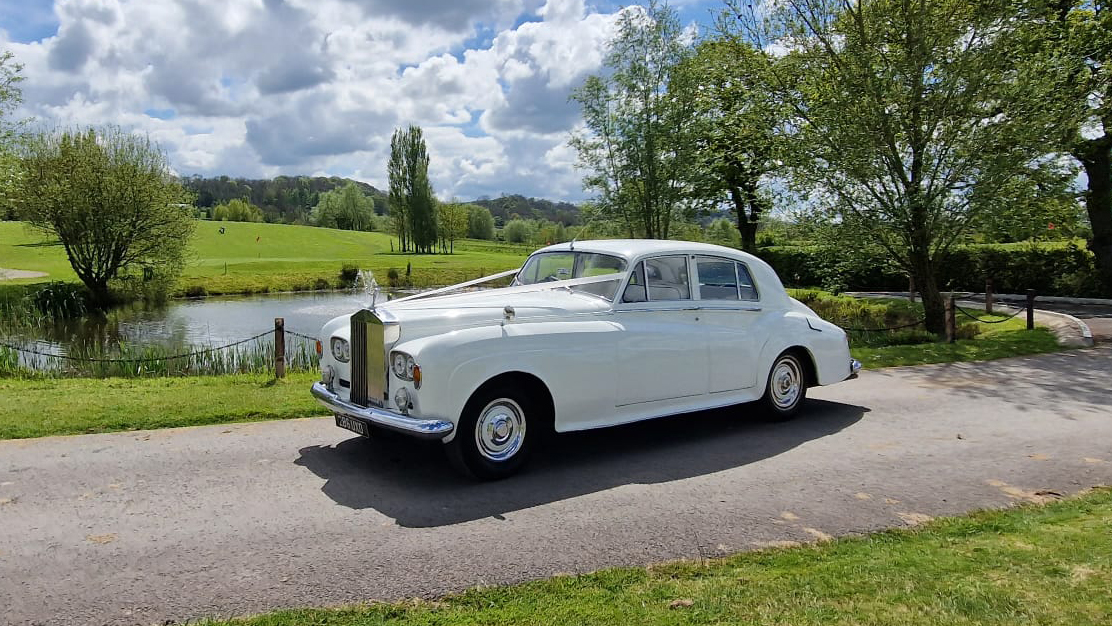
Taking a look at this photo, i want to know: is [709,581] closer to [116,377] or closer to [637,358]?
[637,358]

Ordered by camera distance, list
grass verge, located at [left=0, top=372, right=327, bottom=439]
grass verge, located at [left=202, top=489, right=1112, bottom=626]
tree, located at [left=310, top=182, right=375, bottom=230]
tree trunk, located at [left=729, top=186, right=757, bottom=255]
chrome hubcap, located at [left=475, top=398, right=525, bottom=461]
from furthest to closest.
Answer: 1. tree, located at [left=310, top=182, right=375, bottom=230]
2. tree trunk, located at [left=729, top=186, right=757, bottom=255]
3. grass verge, located at [left=0, top=372, right=327, bottom=439]
4. chrome hubcap, located at [left=475, top=398, right=525, bottom=461]
5. grass verge, located at [left=202, top=489, right=1112, bottom=626]

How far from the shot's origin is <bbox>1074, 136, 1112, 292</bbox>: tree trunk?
21094 mm

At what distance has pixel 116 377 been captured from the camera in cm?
1186

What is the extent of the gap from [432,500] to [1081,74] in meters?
17.1

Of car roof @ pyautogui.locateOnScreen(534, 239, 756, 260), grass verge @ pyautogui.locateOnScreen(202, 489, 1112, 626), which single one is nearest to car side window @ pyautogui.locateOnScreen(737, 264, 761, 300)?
car roof @ pyautogui.locateOnScreen(534, 239, 756, 260)

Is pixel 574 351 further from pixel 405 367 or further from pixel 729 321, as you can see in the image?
pixel 729 321

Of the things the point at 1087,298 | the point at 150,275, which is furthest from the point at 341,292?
the point at 1087,298

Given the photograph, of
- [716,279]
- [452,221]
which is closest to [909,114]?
[716,279]

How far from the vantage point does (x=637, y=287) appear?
698 centimetres

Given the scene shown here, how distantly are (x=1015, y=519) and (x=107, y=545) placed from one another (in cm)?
584

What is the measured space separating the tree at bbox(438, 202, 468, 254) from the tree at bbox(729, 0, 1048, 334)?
260 feet

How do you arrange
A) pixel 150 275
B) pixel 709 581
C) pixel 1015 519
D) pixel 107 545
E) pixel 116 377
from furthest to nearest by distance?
pixel 150 275 < pixel 116 377 < pixel 1015 519 < pixel 107 545 < pixel 709 581

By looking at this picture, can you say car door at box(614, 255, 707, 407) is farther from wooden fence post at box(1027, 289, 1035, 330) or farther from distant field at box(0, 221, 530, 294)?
distant field at box(0, 221, 530, 294)

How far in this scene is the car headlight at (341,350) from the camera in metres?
6.52
